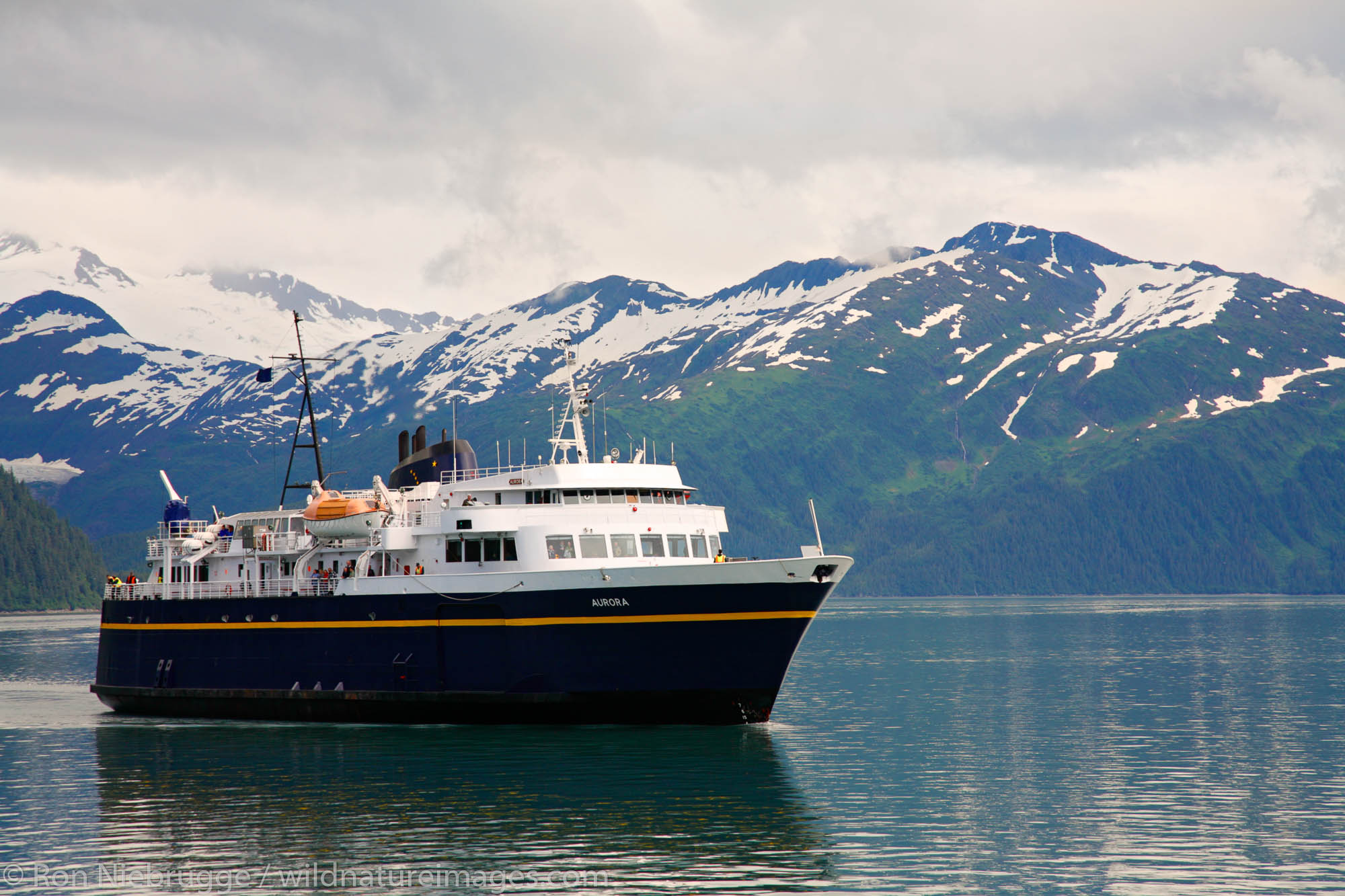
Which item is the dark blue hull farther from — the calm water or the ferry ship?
the calm water

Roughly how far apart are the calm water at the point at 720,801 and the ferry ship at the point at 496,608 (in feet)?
4.65

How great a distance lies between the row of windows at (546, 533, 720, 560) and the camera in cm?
4647

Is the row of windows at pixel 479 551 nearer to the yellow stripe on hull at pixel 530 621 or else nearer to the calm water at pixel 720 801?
the yellow stripe on hull at pixel 530 621

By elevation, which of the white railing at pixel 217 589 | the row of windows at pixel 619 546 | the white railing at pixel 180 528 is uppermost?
the white railing at pixel 180 528

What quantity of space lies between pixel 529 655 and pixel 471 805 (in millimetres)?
11315

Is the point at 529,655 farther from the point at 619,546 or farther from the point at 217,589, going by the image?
the point at 217,589

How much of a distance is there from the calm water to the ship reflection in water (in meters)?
0.11

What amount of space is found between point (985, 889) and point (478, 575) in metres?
24.0

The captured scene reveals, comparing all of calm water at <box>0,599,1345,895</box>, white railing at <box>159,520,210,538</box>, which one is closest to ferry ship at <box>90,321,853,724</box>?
calm water at <box>0,599,1345,895</box>

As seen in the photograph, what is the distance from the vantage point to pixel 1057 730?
50.5 meters

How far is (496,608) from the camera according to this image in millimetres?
45625

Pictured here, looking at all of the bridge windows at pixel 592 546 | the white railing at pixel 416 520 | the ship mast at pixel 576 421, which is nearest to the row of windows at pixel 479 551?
the white railing at pixel 416 520

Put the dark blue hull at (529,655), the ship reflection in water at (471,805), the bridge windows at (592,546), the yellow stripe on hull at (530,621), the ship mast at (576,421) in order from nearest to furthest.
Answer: the ship reflection in water at (471,805), the yellow stripe on hull at (530,621), the dark blue hull at (529,655), the bridge windows at (592,546), the ship mast at (576,421)

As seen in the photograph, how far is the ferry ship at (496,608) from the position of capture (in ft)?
145
